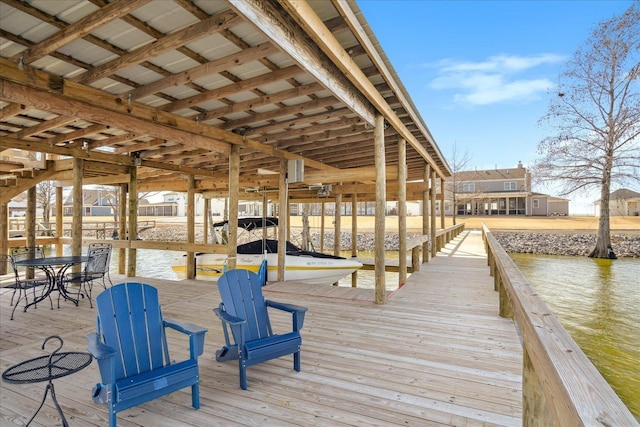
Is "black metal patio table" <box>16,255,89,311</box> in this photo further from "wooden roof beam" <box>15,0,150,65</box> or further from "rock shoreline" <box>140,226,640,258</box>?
"rock shoreline" <box>140,226,640,258</box>

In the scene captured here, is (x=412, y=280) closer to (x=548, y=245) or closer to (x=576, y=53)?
(x=548, y=245)

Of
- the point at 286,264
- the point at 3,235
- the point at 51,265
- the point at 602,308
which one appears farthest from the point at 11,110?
the point at 602,308

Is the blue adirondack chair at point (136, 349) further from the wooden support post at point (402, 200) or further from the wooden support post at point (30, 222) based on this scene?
the wooden support post at point (30, 222)

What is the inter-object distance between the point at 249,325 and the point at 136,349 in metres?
0.91

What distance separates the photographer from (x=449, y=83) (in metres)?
41.3

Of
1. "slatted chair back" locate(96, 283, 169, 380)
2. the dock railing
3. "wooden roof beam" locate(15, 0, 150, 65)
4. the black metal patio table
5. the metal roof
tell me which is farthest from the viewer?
the black metal patio table

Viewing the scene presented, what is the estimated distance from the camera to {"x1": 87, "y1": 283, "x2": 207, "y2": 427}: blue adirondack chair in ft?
7.03

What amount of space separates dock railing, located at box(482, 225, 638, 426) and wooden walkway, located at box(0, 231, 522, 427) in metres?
0.90

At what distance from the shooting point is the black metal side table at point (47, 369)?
1.97 m

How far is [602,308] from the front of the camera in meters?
8.12

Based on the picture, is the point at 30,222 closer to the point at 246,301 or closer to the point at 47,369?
the point at 47,369

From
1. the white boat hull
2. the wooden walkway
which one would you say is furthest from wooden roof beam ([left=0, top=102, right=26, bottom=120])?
the white boat hull

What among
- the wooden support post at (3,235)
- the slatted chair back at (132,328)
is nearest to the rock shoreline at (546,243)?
the wooden support post at (3,235)

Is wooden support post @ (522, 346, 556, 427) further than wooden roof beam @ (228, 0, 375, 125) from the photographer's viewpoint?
No
